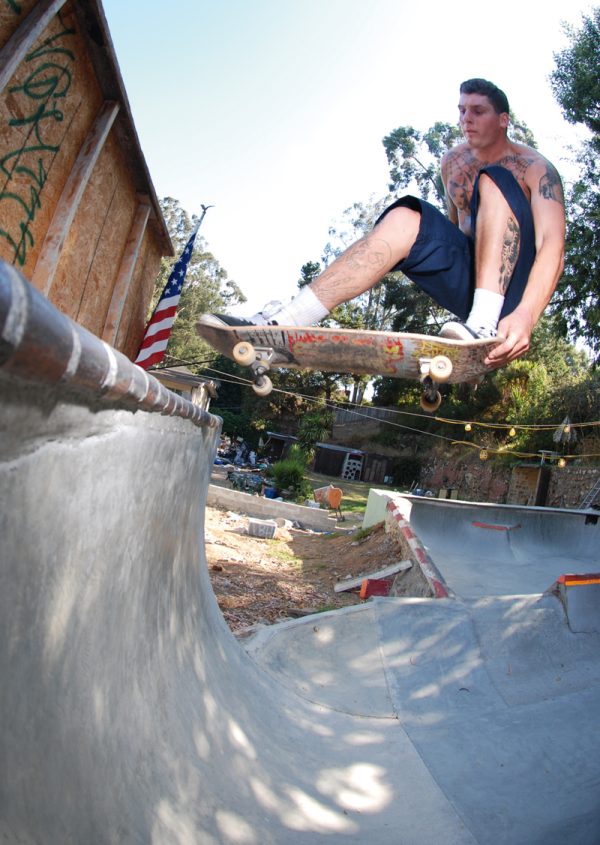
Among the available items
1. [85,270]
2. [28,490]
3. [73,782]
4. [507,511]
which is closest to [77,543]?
[28,490]

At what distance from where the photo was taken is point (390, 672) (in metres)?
3.25

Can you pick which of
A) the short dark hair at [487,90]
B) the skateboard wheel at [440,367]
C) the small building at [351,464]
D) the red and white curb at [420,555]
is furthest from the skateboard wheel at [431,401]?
the small building at [351,464]

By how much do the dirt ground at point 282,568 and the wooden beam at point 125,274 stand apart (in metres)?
2.79

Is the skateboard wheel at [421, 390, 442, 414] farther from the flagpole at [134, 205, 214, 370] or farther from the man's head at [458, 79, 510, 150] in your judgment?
the flagpole at [134, 205, 214, 370]

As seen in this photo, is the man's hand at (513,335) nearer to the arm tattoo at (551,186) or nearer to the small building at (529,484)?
the arm tattoo at (551,186)

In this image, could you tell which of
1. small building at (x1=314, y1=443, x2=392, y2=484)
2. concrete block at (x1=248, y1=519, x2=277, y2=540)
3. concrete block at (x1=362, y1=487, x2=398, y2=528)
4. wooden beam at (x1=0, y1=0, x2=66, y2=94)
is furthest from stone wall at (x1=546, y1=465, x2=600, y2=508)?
wooden beam at (x1=0, y1=0, x2=66, y2=94)

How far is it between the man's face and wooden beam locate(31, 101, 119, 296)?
8.48 feet

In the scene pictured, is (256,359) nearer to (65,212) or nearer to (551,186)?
(65,212)

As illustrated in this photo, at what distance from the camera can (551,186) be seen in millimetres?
3531

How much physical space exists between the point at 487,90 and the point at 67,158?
113 inches

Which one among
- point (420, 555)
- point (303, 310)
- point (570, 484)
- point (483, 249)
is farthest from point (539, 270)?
point (570, 484)

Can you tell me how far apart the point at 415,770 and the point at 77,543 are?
1.96 metres

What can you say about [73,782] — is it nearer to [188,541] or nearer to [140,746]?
[140,746]

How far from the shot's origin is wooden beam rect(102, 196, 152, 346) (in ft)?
19.2
